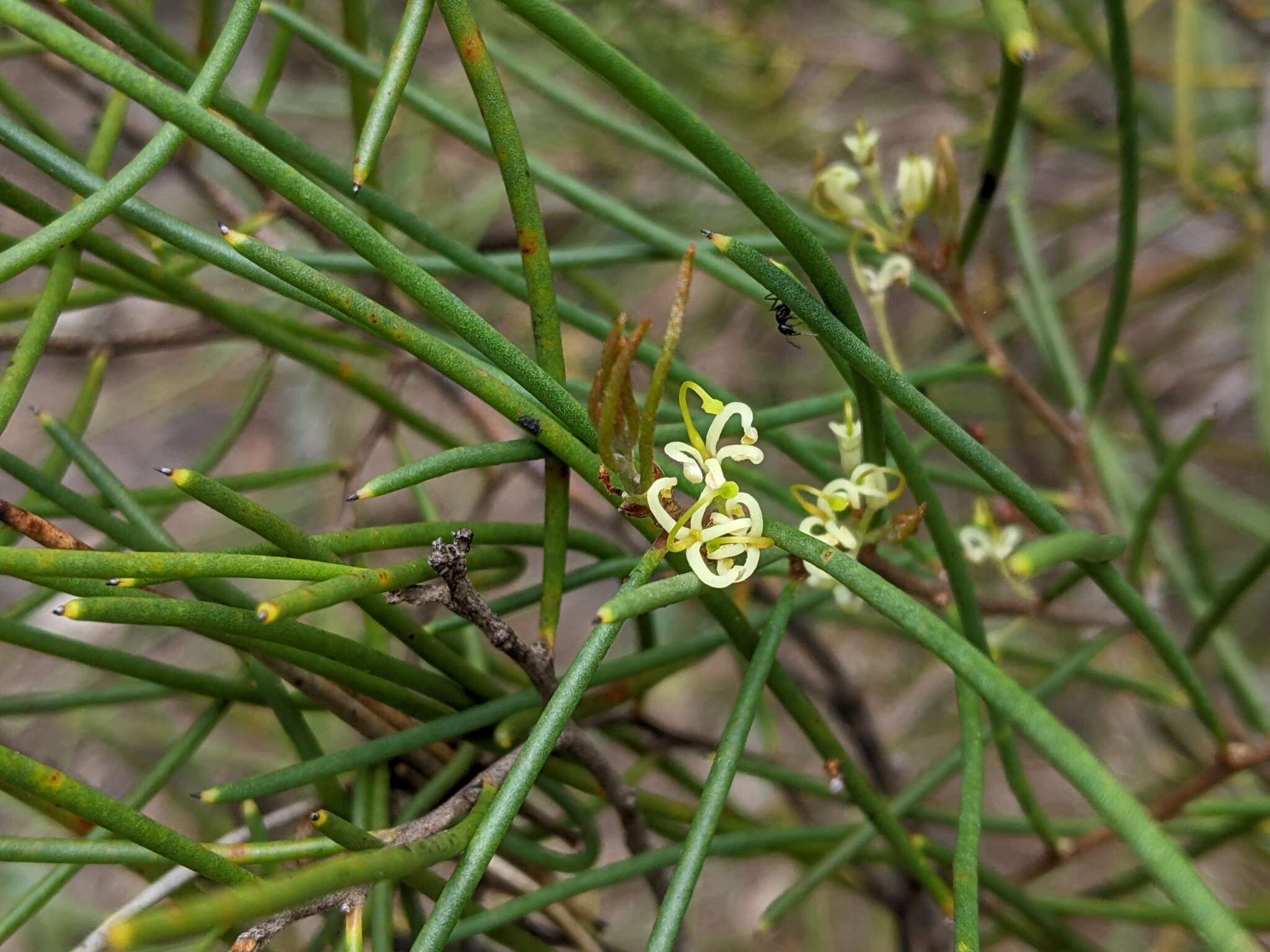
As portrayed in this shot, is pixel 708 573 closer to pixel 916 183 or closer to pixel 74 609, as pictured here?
pixel 74 609

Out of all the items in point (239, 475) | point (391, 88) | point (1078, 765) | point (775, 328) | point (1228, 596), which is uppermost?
point (775, 328)

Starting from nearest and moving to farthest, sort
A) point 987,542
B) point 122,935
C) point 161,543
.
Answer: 1. point 122,935
2. point 161,543
3. point 987,542

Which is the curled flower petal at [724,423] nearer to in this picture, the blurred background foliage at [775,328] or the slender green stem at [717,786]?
the slender green stem at [717,786]

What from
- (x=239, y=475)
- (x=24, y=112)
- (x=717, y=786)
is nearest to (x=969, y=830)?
(x=717, y=786)

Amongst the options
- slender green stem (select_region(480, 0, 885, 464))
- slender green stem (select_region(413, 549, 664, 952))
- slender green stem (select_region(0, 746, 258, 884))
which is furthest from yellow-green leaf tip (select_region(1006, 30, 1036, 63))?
slender green stem (select_region(0, 746, 258, 884))

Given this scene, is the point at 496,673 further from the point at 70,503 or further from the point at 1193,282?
the point at 1193,282

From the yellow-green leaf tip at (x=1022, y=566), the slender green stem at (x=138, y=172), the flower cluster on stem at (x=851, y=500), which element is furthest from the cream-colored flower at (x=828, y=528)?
Answer: the slender green stem at (x=138, y=172)

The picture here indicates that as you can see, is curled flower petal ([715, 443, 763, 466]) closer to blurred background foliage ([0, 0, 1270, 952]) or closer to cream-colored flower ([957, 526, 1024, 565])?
cream-colored flower ([957, 526, 1024, 565])
